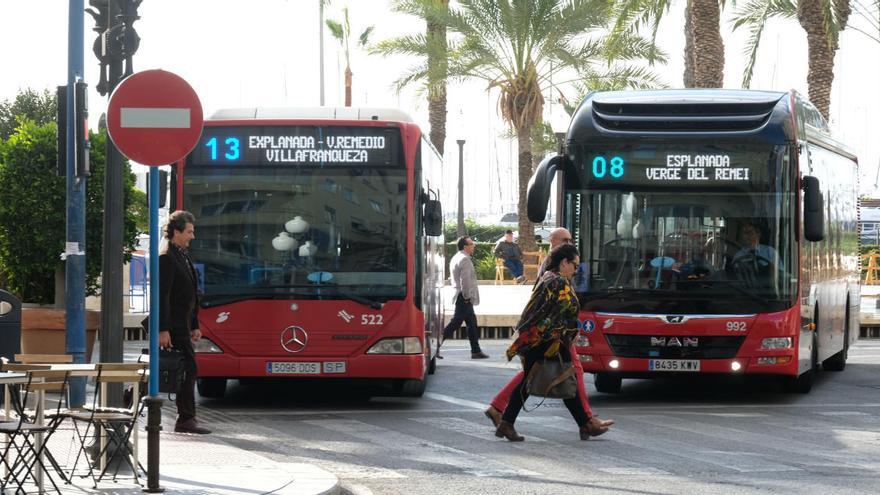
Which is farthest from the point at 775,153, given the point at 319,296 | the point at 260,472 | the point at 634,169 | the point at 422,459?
the point at 260,472

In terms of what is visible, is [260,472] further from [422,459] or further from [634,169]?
[634,169]

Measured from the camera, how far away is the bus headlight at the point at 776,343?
15.6 metres

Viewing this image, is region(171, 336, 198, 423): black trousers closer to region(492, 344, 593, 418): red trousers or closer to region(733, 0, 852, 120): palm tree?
region(492, 344, 593, 418): red trousers

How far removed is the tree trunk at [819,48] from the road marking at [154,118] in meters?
27.1

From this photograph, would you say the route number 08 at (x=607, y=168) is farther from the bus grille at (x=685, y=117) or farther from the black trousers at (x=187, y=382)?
the black trousers at (x=187, y=382)

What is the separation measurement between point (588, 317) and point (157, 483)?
23.5ft

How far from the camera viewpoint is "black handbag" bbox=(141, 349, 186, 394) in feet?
40.2

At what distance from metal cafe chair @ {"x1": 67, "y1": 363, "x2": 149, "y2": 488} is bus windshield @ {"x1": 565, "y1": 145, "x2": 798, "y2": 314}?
250 inches

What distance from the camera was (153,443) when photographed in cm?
932

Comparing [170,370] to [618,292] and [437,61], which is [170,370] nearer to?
[618,292]

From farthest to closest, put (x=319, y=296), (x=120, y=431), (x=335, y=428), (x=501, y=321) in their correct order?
1. (x=501, y=321)
2. (x=319, y=296)
3. (x=335, y=428)
4. (x=120, y=431)

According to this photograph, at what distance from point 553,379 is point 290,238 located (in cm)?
362

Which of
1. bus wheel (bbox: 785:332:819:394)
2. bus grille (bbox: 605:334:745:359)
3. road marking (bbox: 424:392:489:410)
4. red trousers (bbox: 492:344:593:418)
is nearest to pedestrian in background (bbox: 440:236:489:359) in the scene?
road marking (bbox: 424:392:489:410)

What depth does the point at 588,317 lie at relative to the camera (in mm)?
15836
